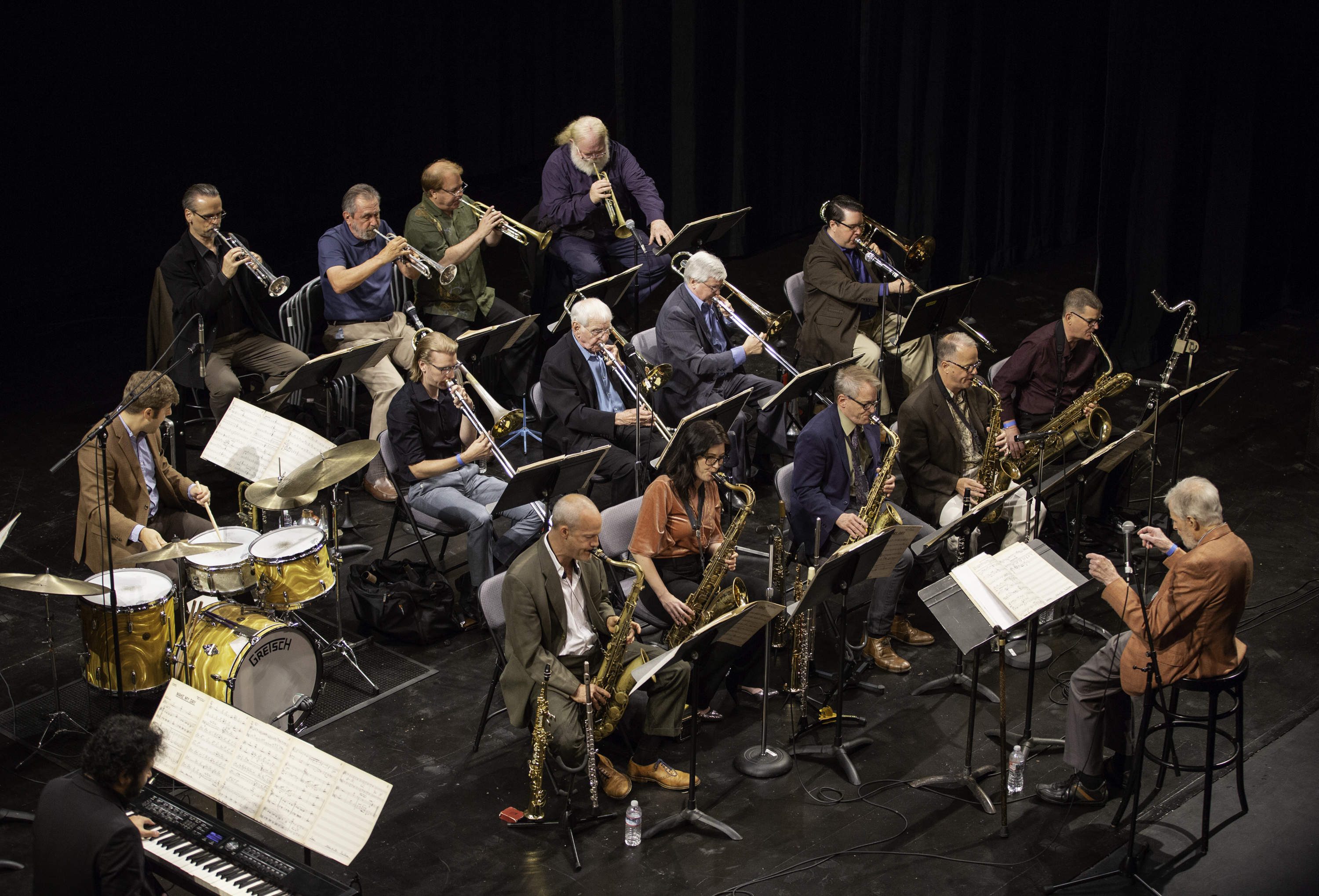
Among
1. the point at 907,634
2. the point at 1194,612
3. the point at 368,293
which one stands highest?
the point at 368,293

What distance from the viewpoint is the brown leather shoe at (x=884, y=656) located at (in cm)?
636

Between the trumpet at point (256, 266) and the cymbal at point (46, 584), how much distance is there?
2.62 metres

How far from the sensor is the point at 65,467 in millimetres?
8078

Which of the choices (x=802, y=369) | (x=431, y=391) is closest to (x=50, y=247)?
(x=431, y=391)

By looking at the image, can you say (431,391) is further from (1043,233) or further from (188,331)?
(1043,233)

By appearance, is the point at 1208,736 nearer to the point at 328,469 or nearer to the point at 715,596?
the point at 715,596

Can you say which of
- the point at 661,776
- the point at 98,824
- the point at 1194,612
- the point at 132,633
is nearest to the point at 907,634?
the point at 661,776

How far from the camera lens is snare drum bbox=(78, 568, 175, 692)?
525 cm

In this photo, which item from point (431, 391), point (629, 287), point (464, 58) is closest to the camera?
point (431, 391)

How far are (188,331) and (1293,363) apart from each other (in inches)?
297

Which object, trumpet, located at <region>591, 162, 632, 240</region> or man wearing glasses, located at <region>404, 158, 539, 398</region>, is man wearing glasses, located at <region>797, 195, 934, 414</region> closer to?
trumpet, located at <region>591, 162, 632, 240</region>

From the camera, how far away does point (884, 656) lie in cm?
639

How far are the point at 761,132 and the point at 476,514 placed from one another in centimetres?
589

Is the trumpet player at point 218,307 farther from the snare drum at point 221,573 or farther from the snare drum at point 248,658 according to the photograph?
the snare drum at point 248,658
